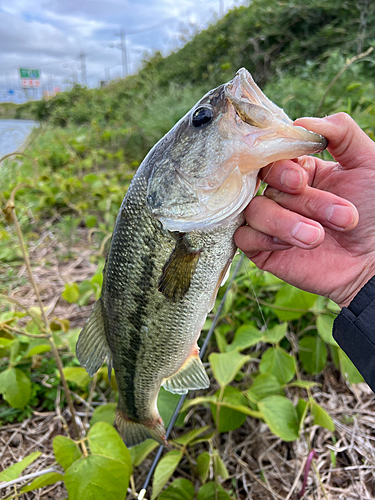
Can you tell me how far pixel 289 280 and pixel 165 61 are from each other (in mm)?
15165

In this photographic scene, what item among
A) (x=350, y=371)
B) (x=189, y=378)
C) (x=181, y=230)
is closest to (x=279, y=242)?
(x=181, y=230)

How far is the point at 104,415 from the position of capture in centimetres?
177

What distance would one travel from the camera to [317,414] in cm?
152

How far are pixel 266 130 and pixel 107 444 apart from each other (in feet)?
4.52

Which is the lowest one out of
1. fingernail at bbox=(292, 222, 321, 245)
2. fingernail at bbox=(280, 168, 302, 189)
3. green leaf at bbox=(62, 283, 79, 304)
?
green leaf at bbox=(62, 283, 79, 304)

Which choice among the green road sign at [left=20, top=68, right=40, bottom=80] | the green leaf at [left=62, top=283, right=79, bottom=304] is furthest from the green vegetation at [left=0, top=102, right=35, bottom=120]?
the green leaf at [left=62, top=283, right=79, bottom=304]

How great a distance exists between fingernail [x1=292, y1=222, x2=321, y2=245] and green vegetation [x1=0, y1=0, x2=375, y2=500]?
1.19 feet

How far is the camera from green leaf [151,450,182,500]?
1454 mm

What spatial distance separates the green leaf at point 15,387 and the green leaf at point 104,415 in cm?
49

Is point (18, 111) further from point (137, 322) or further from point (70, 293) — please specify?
point (137, 322)

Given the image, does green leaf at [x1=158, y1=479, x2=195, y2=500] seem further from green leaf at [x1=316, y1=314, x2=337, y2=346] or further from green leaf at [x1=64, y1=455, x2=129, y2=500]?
green leaf at [x1=316, y1=314, x2=337, y2=346]

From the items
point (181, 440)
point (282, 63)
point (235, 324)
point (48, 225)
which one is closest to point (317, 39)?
point (282, 63)

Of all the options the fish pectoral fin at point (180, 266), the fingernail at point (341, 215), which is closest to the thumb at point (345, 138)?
the fingernail at point (341, 215)

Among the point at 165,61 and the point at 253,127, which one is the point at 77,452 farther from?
the point at 165,61
